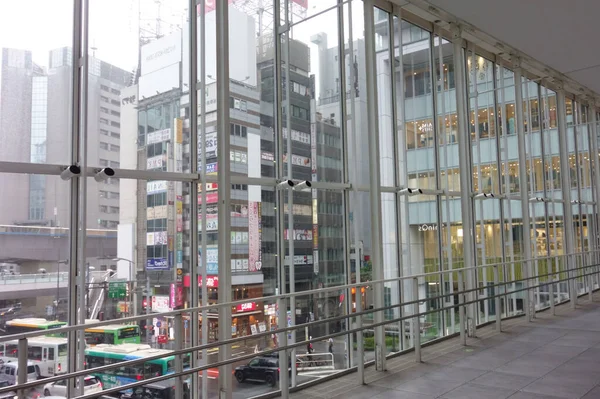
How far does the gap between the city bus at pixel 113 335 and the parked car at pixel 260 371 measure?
1116 mm

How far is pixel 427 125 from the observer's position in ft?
27.4

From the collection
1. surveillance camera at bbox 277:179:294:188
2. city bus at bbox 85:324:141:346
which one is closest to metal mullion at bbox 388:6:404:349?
surveillance camera at bbox 277:179:294:188

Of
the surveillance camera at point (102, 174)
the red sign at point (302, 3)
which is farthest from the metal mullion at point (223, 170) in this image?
the red sign at point (302, 3)

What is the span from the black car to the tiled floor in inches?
17.0

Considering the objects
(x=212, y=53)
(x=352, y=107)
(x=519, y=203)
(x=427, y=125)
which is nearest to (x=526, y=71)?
(x=519, y=203)

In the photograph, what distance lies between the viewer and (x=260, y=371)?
5426 millimetres

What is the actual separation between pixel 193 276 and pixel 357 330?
1.67 meters

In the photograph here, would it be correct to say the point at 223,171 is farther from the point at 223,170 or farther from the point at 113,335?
the point at 113,335

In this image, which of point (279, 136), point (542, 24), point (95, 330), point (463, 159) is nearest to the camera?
point (95, 330)

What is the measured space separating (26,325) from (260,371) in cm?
233

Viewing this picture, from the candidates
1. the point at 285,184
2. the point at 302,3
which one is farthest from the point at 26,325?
the point at 302,3

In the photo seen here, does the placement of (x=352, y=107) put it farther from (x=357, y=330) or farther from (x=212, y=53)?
(x=357, y=330)

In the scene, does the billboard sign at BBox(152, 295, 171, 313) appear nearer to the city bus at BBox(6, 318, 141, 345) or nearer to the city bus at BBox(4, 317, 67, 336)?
the city bus at BBox(6, 318, 141, 345)

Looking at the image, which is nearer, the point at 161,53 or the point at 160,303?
the point at 160,303
